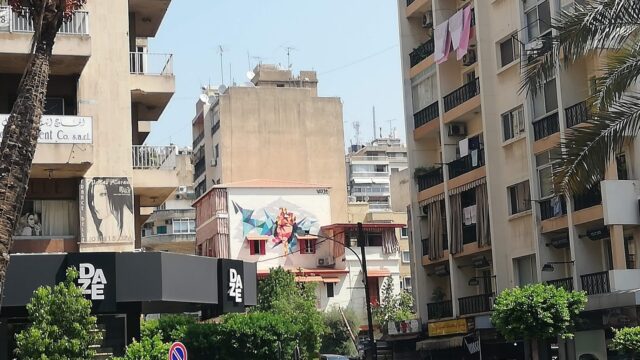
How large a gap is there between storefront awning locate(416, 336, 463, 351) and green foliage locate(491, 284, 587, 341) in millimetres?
8845

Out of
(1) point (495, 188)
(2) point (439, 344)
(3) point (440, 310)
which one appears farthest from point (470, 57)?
(2) point (439, 344)

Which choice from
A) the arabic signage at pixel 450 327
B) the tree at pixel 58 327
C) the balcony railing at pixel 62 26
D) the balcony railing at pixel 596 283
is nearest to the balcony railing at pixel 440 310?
the arabic signage at pixel 450 327

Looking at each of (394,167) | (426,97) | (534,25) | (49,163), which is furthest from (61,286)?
(394,167)

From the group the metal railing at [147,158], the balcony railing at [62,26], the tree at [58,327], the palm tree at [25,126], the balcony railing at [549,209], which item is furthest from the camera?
the balcony railing at [549,209]

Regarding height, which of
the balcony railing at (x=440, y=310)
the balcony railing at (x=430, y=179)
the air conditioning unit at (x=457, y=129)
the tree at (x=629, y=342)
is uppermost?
the air conditioning unit at (x=457, y=129)

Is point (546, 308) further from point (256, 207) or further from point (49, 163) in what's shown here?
point (256, 207)

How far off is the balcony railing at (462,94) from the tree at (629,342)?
17157 millimetres

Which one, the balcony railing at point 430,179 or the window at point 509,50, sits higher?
the window at point 509,50

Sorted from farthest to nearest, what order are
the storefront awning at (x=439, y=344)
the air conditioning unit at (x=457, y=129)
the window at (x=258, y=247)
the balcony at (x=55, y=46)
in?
the window at (x=258, y=247)
the air conditioning unit at (x=457, y=129)
the storefront awning at (x=439, y=344)
the balcony at (x=55, y=46)

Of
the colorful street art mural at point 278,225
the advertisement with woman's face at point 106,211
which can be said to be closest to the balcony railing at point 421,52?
the advertisement with woman's face at point 106,211

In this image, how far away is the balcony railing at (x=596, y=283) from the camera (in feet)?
120

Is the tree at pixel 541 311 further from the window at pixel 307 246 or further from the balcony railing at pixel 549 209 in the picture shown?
the window at pixel 307 246

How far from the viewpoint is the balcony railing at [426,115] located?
49.2m

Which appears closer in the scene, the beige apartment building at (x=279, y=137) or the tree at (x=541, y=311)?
the tree at (x=541, y=311)
